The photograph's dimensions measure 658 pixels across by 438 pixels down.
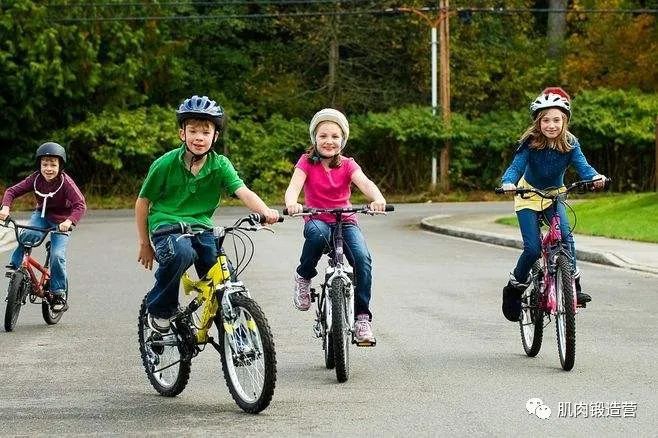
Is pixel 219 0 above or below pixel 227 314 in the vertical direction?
above

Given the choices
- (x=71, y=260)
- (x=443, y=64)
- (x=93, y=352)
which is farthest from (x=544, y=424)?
(x=443, y=64)

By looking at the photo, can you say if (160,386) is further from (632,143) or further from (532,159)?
(632,143)

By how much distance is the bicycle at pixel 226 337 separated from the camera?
25.6ft

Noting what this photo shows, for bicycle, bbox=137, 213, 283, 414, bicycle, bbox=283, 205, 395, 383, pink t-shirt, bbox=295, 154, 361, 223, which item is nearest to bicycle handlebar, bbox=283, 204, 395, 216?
bicycle, bbox=283, 205, 395, 383

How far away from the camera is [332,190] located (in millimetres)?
9586

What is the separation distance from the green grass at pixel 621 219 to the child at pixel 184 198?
14.7 m

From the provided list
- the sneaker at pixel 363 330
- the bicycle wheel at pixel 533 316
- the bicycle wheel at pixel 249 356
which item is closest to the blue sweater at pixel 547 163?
the bicycle wheel at pixel 533 316

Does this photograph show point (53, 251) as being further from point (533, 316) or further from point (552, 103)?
point (552, 103)

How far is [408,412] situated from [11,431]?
6.95 feet

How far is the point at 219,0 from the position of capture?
5419cm

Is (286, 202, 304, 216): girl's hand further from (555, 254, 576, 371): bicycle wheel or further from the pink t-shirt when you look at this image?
(555, 254, 576, 371): bicycle wheel

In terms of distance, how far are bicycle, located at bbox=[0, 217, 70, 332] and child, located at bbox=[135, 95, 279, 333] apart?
3893mm

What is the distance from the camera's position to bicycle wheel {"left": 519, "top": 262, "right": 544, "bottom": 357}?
33.2 feet

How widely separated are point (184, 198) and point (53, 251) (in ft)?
15.3
